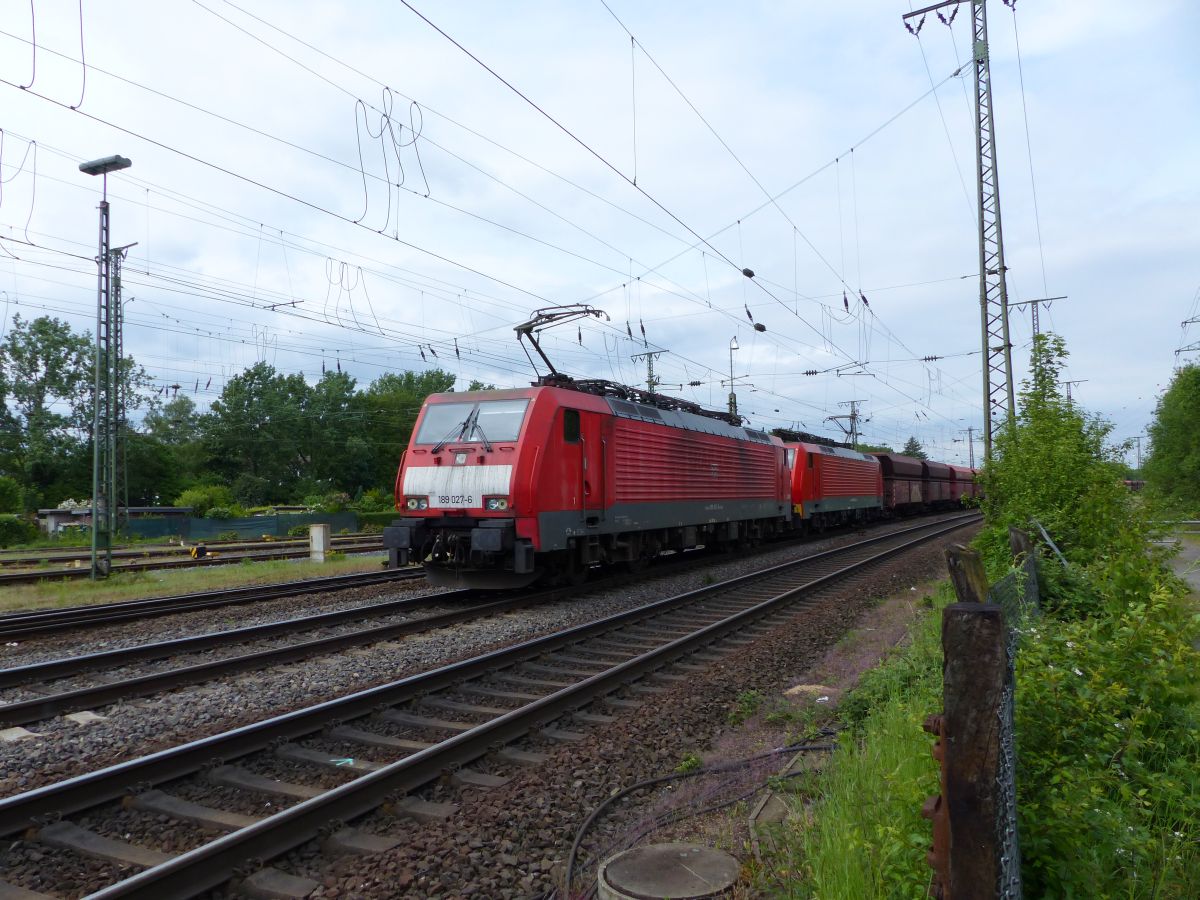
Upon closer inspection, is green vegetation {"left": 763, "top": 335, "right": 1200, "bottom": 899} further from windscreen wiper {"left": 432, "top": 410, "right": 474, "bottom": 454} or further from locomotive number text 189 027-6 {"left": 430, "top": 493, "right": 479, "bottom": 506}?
windscreen wiper {"left": 432, "top": 410, "right": 474, "bottom": 454}

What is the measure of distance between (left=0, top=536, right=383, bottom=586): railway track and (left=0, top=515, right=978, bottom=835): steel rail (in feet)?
42.8

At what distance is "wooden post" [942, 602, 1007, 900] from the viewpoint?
235 centimetres

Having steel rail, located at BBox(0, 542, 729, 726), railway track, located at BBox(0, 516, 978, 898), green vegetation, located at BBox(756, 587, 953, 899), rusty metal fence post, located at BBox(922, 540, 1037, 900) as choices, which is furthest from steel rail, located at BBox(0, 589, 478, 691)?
rusty metal fence post, located at BBox(922, 540, 1037, 900)

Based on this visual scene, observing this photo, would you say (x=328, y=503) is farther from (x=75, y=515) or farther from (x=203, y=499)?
(x=75, y=515)

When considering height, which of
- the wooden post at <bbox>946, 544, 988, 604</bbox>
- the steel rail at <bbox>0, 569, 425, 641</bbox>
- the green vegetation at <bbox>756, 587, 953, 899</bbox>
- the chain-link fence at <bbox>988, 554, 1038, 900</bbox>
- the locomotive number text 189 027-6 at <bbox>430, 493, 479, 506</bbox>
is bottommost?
the steel rail at <bbox>0, 569, 425, 641</bbox>

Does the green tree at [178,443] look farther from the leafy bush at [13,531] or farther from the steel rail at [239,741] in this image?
the steel rail at [239,741]

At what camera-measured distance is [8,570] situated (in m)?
18.8

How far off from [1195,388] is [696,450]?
32174 millimetres

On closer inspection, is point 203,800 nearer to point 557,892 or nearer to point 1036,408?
point 557,892

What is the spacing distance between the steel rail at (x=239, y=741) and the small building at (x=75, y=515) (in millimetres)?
32576

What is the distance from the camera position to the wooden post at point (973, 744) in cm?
235

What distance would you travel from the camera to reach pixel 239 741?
5.30m

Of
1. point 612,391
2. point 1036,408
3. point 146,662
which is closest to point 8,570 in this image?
point 146,662

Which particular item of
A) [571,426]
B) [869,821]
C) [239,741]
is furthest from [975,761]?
[571,426]
